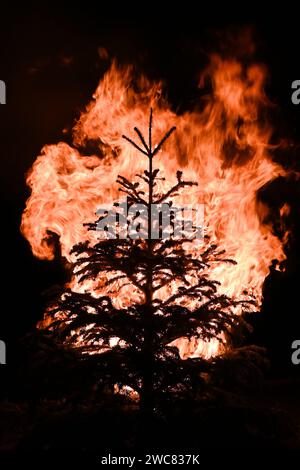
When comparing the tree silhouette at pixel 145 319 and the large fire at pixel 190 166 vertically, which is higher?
the large fire at pixel 190 166

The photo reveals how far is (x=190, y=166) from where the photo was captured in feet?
36.4

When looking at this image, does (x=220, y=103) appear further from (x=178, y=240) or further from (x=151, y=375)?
(x=151, y=375)

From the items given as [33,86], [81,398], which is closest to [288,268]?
[33,86]

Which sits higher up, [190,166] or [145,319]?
[190,166]

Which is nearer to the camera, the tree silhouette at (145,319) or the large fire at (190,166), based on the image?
the tree silhouette at (145,319)

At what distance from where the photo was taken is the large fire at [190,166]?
34.7 ft

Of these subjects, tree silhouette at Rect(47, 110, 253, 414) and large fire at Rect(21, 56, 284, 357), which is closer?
tree silhouette at Rect(47, 110, 253, 414)

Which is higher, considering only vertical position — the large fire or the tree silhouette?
the large fire

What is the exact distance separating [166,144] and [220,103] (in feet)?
5.64

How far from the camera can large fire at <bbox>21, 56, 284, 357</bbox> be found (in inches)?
416

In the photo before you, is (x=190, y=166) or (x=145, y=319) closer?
(x=145, y=319)
